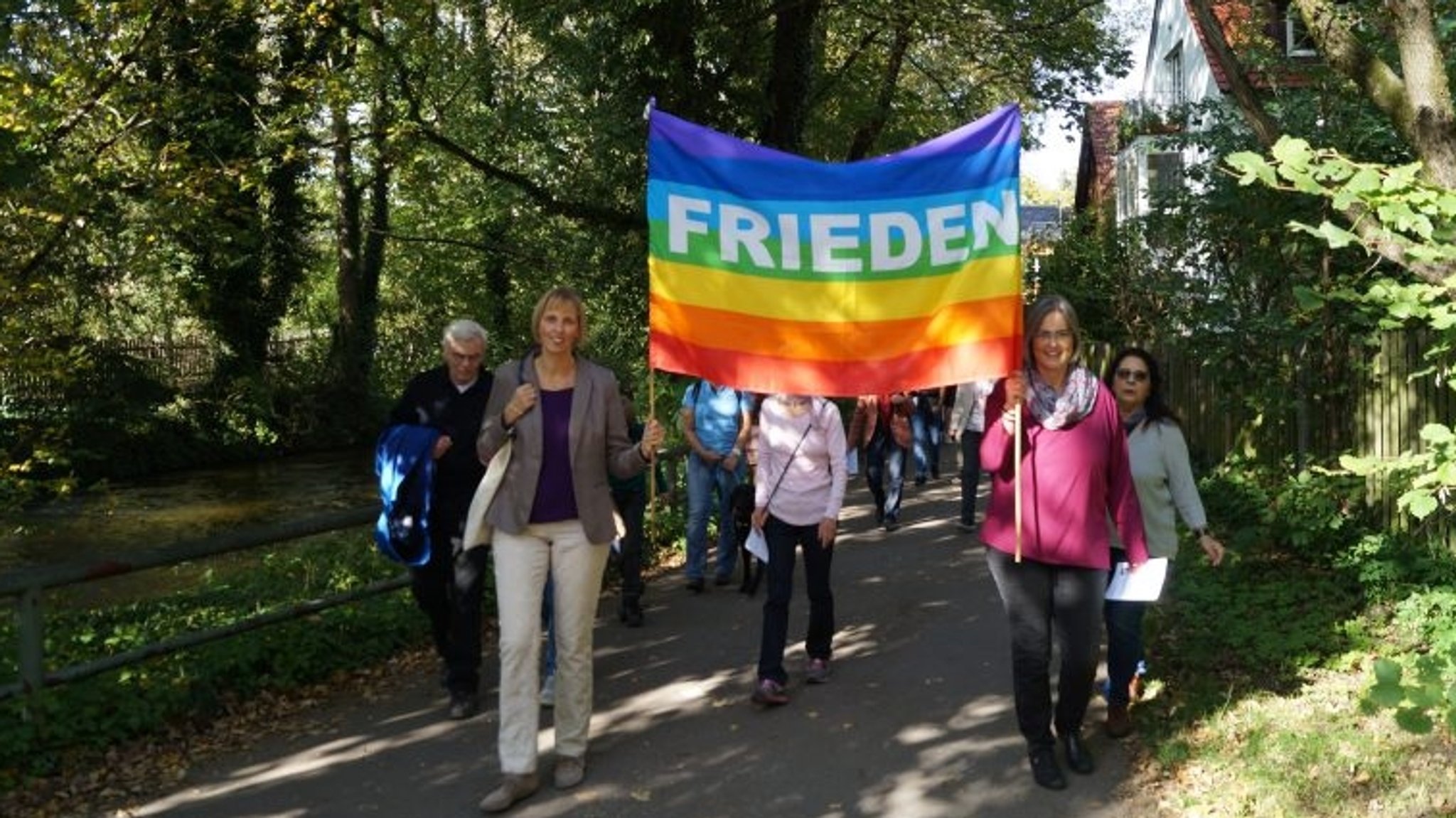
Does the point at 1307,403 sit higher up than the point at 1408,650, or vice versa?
the point at 1307,403

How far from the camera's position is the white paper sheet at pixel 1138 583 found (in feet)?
18.7

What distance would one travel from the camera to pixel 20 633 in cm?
600

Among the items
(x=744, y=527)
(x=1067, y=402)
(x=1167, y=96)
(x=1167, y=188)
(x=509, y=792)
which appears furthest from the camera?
(x=1167, y=96)

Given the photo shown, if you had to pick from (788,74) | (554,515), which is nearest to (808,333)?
(554,515)

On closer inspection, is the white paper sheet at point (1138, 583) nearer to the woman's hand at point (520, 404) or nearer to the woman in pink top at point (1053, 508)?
the woman in pink top at point (1053, 508)

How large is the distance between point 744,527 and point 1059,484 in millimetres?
4353

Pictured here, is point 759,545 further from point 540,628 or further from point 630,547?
point 630,547

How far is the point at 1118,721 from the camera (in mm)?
5934

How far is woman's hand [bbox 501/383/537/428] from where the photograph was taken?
530cm

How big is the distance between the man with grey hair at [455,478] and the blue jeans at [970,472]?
6.18 m

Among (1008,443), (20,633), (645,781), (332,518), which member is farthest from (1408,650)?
(20,633)

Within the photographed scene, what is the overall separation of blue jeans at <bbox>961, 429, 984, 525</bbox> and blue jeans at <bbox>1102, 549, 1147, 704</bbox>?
233 inches

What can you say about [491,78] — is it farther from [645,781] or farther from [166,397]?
[645,781]

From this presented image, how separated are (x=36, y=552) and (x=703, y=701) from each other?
13979 mm
